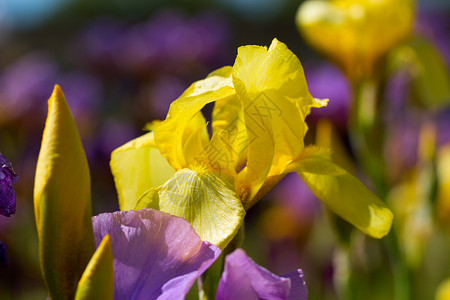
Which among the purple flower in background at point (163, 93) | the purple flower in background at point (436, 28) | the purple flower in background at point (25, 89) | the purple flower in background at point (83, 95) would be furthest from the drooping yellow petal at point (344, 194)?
the purple flower in background at point (436, 28)

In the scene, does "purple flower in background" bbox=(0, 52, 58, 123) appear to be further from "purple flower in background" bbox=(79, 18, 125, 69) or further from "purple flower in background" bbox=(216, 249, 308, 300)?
"purple flower in background" bbox=(216, 249, 308, 300)

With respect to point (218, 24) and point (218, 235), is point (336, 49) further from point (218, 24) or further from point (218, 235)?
point (218, 24)

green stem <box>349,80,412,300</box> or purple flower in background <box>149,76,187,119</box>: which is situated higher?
green stem <box>349,80,412,300</box>

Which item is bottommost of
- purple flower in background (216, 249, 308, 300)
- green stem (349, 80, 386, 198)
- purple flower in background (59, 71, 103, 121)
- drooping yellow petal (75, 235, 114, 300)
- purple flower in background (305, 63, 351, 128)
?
purple flower in background (305, 63, 351, 128)

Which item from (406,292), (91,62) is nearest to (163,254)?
(406,292)

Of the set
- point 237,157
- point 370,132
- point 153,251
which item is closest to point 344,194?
point 237,157

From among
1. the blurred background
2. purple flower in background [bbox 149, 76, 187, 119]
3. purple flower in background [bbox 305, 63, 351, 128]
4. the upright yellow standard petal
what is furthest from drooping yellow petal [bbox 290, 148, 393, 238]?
purple flower in background [bbox 149, 76, 187, 119]

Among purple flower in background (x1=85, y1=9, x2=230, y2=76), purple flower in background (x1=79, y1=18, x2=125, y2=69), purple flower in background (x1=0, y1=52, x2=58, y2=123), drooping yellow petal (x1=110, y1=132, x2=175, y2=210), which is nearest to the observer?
drooping yellow petal (x1=110, y1=132, x2=175, y2=210)
